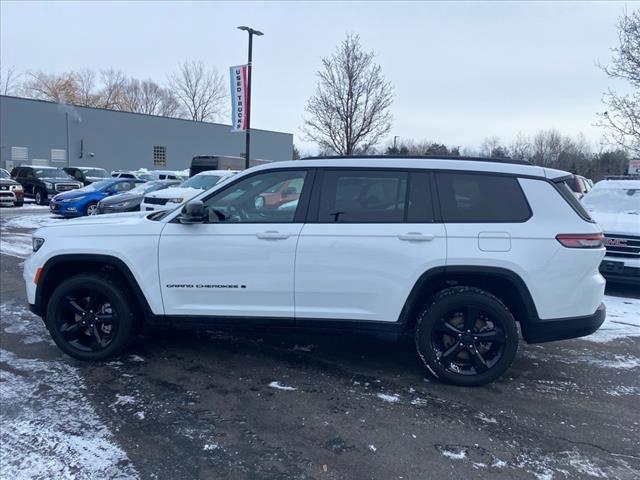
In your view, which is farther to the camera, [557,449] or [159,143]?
[159,143]

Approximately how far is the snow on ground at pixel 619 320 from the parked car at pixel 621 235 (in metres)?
0.39

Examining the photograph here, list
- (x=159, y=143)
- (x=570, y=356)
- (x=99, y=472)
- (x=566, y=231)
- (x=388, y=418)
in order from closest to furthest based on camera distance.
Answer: (x=99, y=472)
(x=388, y=418)
(x=566, y=231)
(x=570, y=356)
(x=159, y=143)

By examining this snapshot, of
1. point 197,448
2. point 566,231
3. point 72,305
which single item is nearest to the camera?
point 197,448

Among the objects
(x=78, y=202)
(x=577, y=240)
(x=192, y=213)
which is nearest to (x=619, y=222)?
(x=577, y=240)

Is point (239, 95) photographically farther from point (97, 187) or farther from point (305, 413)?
point (305, 413)

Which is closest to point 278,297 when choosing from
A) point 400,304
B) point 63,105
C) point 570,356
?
point 400,304

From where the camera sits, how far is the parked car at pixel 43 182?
23.7 meters

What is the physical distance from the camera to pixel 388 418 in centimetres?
368

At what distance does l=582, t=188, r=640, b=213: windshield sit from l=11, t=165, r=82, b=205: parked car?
71.3ft

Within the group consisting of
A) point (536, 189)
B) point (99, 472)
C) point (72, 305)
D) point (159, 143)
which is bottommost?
point (99, 472)

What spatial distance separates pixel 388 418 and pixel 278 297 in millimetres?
1320

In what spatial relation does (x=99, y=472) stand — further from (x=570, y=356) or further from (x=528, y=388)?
(x=570, y=356)

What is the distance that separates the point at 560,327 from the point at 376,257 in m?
1.60

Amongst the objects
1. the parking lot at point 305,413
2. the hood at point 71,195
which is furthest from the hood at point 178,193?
the parking lot at point 305,413
